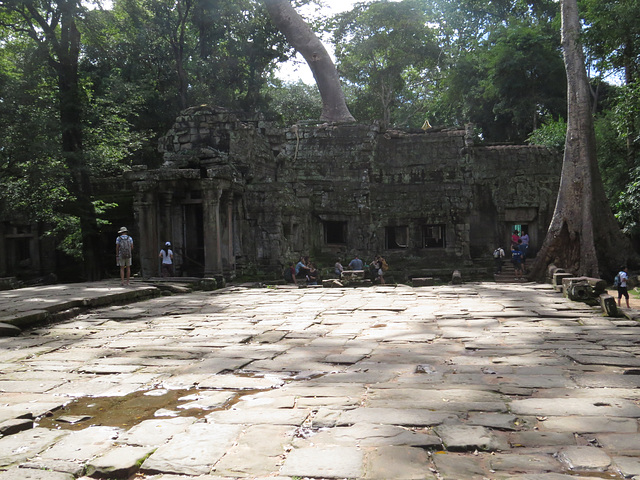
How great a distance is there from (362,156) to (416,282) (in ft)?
24.9

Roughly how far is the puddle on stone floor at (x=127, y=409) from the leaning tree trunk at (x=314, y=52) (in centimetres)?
2470

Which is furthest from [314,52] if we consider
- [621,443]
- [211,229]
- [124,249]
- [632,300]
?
[621,443]

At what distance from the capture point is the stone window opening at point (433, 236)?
78.0 ft

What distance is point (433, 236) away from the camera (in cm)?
2961

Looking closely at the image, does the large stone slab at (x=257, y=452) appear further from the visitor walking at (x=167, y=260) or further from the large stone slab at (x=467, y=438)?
the visitor walking at (x=167, y=260)

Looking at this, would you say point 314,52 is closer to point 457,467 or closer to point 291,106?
point 291,106

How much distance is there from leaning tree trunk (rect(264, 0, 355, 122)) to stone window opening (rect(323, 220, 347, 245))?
748 cm

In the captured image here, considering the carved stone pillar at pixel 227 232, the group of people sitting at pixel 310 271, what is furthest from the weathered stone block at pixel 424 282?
the carved stone pillar at pixel 227 232

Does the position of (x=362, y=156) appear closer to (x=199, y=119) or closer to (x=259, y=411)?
(x=199, y=119)

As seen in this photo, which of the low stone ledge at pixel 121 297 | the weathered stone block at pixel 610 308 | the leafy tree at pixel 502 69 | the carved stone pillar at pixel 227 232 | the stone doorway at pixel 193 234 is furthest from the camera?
the leafy tree at pixel 502 69

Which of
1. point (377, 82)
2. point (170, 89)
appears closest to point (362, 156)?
point (170, 89)

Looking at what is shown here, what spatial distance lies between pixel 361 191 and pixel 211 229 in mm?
8333

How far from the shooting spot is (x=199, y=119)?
19.2m

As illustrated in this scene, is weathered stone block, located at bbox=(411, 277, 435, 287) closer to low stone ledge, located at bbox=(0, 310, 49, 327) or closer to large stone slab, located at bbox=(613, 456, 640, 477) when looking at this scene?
low stone ledge, located at bbox=(0, 310, 49, 327)
